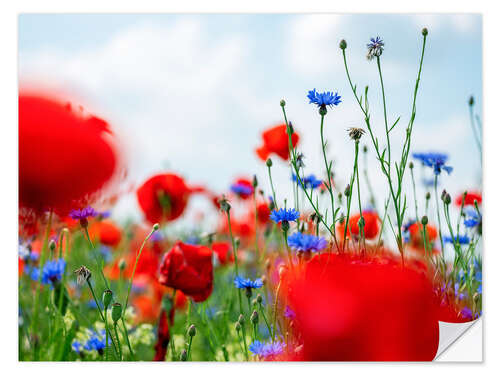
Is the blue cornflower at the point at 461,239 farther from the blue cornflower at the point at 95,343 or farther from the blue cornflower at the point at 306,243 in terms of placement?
the blue cornflower at the point at 95,343

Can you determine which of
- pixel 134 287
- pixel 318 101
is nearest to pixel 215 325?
pixel 134 287

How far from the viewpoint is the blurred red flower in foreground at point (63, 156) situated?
4.10 feet

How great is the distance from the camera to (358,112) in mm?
1702

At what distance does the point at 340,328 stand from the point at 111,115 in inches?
32.9

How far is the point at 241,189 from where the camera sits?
5.72 ft

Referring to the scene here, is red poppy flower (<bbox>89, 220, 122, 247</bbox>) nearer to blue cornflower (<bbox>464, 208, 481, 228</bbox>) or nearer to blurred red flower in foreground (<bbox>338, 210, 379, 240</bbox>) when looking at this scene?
blurred red flower in foreground (<bbox>338, 210, 379, 240</bbox>)

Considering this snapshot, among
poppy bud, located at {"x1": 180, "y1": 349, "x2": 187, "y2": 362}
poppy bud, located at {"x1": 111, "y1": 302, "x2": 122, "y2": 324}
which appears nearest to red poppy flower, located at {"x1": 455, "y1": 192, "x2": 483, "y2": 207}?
poppy bud, located at {"x1": 180, "y1": 349, "x2": 187, "y2": 362}

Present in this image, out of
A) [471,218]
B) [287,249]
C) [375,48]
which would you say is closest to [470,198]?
[471,218]

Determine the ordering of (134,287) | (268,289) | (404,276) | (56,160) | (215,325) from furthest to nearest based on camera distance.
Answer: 1. (134,287)
2. (215,325)
3. (268,289)
4. (404,276)
5. (56,160)

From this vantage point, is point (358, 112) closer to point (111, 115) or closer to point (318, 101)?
point (318, 101)

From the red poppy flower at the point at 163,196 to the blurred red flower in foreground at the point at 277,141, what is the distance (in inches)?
9.1

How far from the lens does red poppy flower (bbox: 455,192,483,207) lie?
1.73m

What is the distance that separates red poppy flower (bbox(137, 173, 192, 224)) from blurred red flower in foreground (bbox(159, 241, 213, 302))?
0.26 meters

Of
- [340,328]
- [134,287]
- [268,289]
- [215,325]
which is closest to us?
[340,328]
